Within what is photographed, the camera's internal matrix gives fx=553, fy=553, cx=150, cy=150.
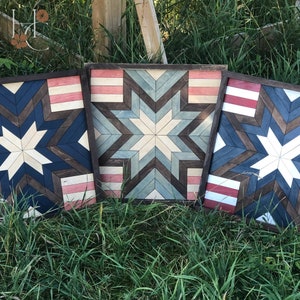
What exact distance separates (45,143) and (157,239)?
1.91 ft

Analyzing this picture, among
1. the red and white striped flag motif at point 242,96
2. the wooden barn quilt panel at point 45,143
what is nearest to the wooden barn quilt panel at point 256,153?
the red and white striped flag motif at point 242,96

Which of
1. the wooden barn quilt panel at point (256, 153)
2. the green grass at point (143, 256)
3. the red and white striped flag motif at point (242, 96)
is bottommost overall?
the green grass at point (143, 256)

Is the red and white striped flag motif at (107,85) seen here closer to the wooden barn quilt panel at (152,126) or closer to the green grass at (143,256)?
the wooden barn quilt panel at (152,126)

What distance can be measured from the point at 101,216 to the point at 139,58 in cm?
74

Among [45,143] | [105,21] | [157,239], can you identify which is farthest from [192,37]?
[157,239]

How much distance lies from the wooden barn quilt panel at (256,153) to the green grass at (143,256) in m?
0.10

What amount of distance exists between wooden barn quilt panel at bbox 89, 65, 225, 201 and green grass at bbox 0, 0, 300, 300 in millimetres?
112

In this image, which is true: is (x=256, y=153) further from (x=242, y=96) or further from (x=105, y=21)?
(x=105, y=21)

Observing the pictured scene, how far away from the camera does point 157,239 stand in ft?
6.76

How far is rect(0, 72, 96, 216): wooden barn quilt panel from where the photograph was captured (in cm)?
213

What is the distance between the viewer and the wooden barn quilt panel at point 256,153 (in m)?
2.11

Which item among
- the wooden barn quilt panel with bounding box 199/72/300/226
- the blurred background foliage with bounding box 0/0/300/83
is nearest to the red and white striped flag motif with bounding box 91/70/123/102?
the blurred background foliage with bounding box 0/0/300/83

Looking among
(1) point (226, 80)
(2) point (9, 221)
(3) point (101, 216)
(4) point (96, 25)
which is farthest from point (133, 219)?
(4) point (96, 25)

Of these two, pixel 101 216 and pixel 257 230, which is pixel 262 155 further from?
pixel 101 216
